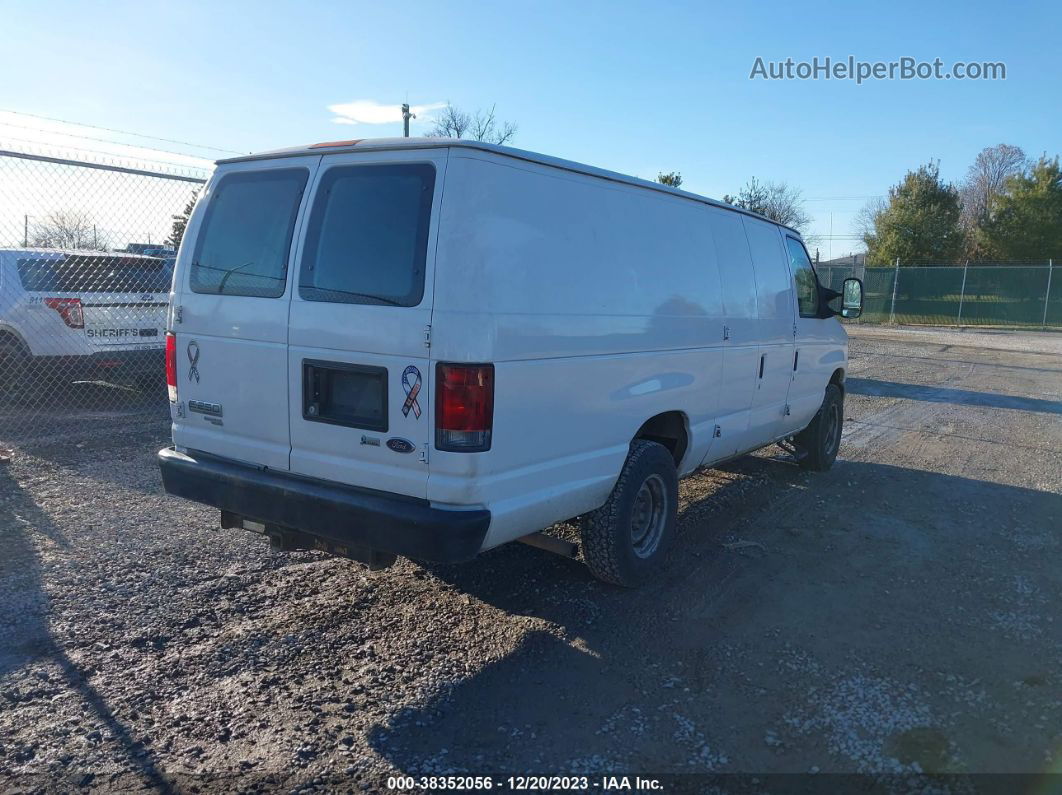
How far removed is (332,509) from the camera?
3703 millimetres

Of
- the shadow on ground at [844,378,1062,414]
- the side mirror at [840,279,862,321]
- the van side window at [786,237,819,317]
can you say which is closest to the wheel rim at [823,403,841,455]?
the side mirror at [840,279,862,321]

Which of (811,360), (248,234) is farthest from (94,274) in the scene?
(811,360)

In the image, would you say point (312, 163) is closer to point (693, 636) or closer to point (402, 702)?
point (402, 702)

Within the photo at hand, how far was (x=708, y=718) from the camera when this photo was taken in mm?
3465

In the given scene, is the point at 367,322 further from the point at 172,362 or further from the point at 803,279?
the point at 803,279

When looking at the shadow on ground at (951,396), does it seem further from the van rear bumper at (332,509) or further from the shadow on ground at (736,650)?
the van rear bumper at (332,509)

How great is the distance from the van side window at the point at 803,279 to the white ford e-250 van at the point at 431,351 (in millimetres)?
2249

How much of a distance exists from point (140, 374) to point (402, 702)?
794 cm

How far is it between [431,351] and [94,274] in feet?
25.7

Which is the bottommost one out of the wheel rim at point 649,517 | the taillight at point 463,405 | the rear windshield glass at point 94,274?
the wheel rim at point 649,517

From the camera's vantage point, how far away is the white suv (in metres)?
8.95

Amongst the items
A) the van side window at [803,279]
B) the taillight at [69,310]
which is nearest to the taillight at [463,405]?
the van side window at [803,279]

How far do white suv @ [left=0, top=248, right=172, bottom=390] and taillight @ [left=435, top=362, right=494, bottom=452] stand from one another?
24.8 feet

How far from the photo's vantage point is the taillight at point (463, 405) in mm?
3416
